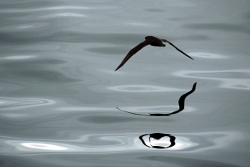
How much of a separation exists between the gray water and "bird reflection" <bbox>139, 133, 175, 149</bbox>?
0.01 metres

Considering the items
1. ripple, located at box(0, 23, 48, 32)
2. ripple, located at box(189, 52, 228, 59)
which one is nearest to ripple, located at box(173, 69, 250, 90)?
ripple, located at box(189, 52, 228, 59)

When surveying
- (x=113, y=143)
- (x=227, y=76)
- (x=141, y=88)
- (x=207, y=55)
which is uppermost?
(x=207, y=55)

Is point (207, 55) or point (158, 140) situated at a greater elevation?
point (207, 55)

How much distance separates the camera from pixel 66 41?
776 cm

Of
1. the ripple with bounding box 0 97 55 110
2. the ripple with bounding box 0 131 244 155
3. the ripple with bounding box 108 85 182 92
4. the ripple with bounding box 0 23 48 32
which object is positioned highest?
the ripple with bounding box 0 23 48 32

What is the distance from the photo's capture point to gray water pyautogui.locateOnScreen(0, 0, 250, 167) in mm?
4105

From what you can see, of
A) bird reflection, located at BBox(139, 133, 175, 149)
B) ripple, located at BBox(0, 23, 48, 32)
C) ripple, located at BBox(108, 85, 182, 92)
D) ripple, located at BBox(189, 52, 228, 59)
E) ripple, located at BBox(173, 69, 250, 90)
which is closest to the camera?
bird reflection, located at BBox(139, 133, 175, 149)

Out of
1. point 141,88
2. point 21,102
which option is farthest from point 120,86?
point 21,102

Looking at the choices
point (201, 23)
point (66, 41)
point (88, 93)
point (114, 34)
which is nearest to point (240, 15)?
point (201, 23)

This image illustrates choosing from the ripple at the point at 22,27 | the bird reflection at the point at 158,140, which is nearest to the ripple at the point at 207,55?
the bird reflection at the point at 158,140

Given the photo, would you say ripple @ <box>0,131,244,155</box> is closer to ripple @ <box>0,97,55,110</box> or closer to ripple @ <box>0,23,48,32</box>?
ripple @ <box>0,97,55,110</box>

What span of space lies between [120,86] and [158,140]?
182 centimetres

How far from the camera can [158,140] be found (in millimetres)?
4199

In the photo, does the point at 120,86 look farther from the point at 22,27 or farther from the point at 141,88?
the point at 22,27
